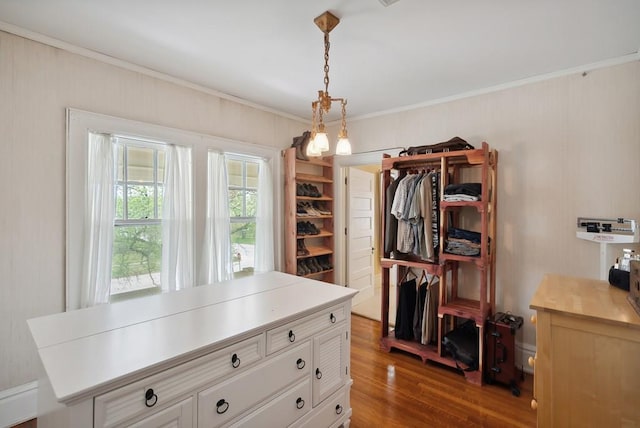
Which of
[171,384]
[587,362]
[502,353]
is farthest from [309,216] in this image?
[587,362]

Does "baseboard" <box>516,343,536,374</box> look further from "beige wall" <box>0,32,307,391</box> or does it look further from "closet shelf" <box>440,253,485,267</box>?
"beige wall" <box>0,32,307,391</box>

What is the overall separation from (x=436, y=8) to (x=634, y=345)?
6.22 ft

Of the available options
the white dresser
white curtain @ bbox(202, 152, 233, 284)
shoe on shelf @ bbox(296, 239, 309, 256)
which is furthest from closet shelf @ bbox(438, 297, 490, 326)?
white curtain @ bbox(202, 152, 233, 284)

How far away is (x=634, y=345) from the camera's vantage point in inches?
43.0

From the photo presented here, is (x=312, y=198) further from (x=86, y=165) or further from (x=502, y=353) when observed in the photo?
(x=502, y=353)

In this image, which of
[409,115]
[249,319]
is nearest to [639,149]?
[409,115]

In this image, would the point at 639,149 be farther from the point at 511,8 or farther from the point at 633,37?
the point at 511,8

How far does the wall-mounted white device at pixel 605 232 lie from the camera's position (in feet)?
6.89

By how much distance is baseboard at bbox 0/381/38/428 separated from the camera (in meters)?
1.95

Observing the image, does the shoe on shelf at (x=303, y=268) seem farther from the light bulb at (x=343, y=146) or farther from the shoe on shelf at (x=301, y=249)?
the light bulb at (x=343, y=146)

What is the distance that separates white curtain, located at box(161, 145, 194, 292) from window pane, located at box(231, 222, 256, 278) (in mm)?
548

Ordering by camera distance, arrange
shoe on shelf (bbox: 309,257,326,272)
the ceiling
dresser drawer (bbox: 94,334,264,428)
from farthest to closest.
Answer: shoe on shelf (bbox: 309,257,326,272) < the ceiling < dresser drawer (bbox: 94,334,264,428)

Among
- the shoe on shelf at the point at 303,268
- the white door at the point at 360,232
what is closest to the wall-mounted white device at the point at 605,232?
the white door at the point at 360,232

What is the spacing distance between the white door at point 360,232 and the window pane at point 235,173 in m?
1.51
